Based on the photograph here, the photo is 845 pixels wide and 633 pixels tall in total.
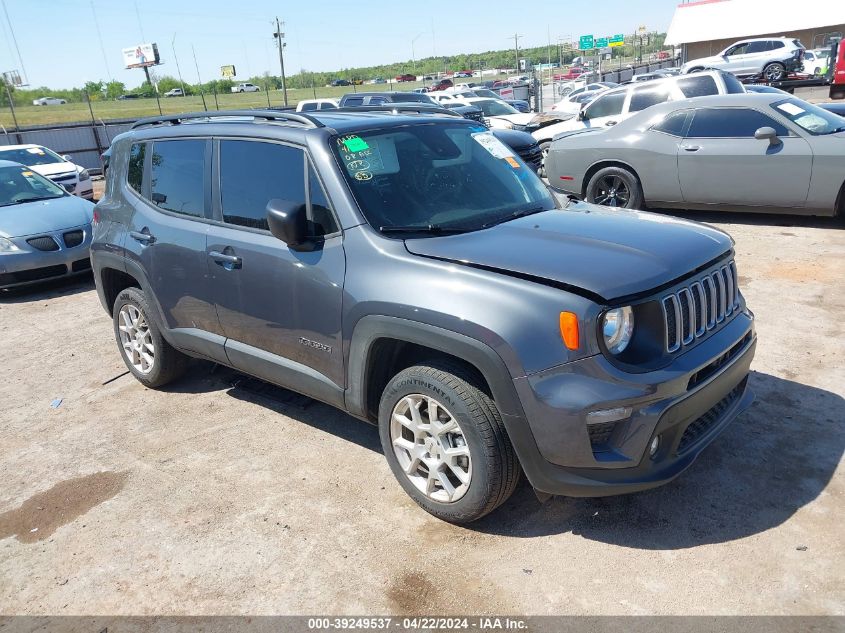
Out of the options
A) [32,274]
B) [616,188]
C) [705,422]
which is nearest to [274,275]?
[705,422]

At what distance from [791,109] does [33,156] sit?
1478cm

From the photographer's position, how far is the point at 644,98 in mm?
11906

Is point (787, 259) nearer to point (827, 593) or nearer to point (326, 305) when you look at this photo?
point (827, 593)

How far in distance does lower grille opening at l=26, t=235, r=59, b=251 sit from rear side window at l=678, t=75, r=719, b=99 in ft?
32.2

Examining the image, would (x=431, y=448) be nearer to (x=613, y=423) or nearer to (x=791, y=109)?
(x=613, y=423)

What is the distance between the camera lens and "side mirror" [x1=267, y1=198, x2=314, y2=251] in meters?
3.39

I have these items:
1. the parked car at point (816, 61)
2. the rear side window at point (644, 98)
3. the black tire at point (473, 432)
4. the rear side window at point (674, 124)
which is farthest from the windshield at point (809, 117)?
the parked car at point (816, 61)

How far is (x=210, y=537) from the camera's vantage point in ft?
11.2

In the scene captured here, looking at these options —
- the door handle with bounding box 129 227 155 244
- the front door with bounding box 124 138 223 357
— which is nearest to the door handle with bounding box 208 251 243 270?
the front door with bounding box 124 138 223 357

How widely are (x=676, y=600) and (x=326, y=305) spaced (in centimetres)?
208

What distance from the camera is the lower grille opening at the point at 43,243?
829 centimetres

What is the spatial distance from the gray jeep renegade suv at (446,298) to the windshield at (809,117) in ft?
17.4

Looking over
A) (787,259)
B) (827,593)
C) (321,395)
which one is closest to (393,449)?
(321,395)

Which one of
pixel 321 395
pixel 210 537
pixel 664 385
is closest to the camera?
pixel 664 385
